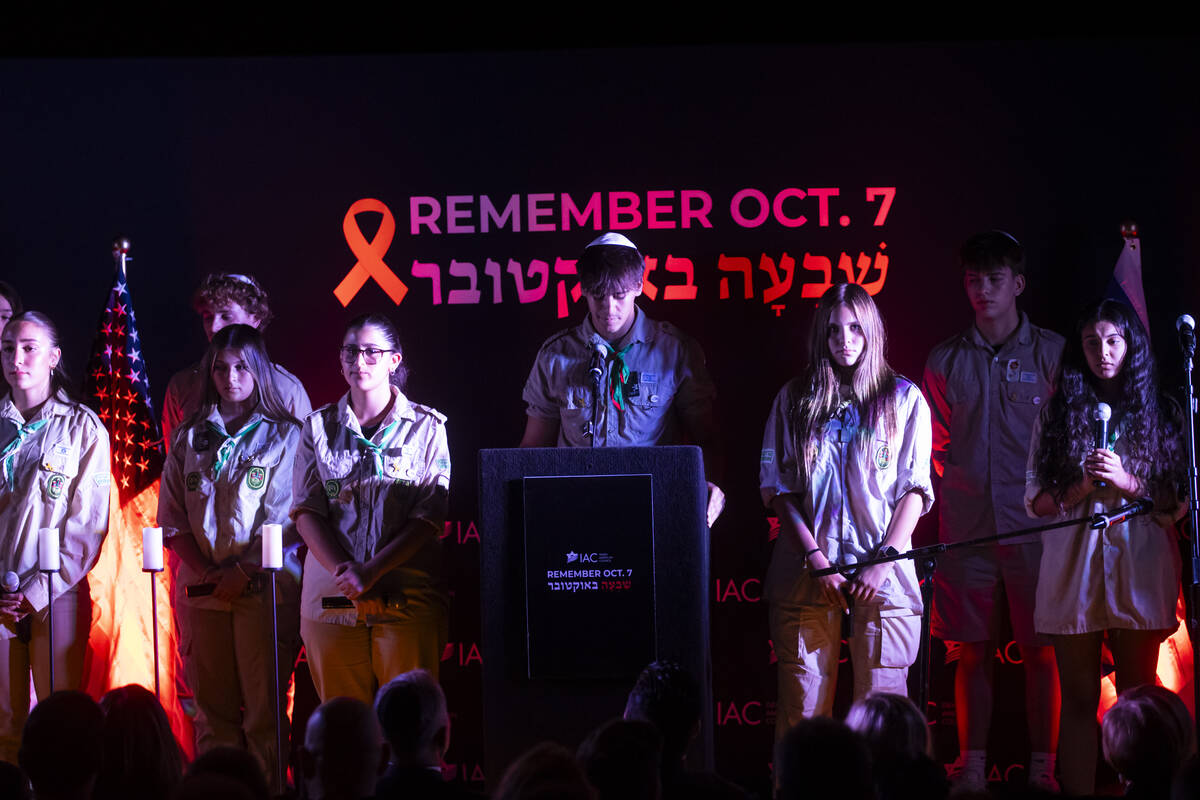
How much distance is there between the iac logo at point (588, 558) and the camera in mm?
4016

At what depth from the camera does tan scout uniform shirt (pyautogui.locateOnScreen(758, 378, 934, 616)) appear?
4941mm

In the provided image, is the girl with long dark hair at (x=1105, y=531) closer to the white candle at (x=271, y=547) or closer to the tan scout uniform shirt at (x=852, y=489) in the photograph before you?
the tan scout uniform shirt at (x=852, y=489)

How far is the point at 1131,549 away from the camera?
4.91 metres

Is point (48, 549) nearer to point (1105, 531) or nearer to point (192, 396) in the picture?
point (192, 396)

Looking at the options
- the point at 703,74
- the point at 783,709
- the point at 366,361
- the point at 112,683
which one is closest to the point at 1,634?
the point at 112,683

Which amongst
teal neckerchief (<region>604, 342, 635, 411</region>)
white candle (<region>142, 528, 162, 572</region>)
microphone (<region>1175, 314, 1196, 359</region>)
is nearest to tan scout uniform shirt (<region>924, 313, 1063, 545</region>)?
microphone (<region>1175, 314, 1196, 359</region>)

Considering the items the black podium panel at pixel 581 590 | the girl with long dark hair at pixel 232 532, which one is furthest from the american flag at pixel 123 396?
the black podium panel at pixel 581 590

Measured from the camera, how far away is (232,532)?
5.18 meters

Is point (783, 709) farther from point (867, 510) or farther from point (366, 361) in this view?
point (366, 361)

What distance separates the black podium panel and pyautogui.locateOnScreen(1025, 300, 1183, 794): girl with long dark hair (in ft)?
5.55

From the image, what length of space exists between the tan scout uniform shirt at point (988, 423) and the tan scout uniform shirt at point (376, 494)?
2.15 metres

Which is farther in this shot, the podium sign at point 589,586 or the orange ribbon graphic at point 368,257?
the orange ribbon graphic at point 368,257

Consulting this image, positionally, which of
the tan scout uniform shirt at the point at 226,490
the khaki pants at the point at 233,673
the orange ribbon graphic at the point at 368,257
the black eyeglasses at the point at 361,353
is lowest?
the khaki pants at the point at 233,673

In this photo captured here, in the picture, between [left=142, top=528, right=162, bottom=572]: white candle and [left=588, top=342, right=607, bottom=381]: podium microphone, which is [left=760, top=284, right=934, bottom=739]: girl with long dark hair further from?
[left=142, top=528, right=162, bottom=572]: white candle
